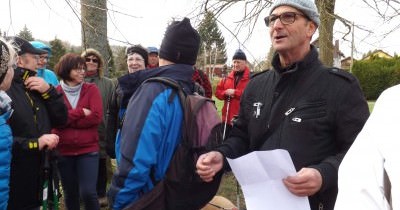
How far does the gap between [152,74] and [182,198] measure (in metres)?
0.70

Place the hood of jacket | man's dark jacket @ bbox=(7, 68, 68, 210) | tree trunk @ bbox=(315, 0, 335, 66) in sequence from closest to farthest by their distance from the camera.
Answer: the hood of jacket → man's dark jacket @ bbox=(7, 68, 68, 210) → tree trunk @ bbox=(315, 0, 335, 66)

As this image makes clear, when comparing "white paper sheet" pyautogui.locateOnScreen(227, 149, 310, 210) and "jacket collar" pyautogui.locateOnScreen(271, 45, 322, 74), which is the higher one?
"jacket collar" pyautogui.locateOnScreen(271, 45, 322, 74)

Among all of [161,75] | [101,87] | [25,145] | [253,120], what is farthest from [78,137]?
[253,120]

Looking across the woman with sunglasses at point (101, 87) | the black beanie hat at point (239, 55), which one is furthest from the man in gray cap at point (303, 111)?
the black beanie hat at point (239, 55)

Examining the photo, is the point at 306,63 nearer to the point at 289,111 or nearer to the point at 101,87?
the point at 289,111

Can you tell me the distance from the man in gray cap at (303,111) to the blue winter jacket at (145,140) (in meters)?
0.25

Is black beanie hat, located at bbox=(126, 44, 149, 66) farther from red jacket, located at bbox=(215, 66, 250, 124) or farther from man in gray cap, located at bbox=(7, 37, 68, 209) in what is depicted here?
red jacket, located at bbox=(215, 66, 250, 124)

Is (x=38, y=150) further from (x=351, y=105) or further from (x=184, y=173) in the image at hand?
(x=351, y=105)

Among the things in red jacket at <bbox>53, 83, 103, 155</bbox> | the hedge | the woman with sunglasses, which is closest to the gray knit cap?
red jacket at <bbox>53, 83, 103, 155</bbox>

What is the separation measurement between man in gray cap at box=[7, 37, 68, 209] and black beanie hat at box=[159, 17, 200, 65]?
3.85 feet

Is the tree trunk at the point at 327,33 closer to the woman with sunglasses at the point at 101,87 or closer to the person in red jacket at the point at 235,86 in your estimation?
the person in red jacket at the point at 235,86

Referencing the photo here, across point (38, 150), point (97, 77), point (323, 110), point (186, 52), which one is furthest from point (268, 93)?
point (97, 77)

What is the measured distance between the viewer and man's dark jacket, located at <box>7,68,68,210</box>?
2.76 m

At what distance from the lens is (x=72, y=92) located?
13.1 ft
